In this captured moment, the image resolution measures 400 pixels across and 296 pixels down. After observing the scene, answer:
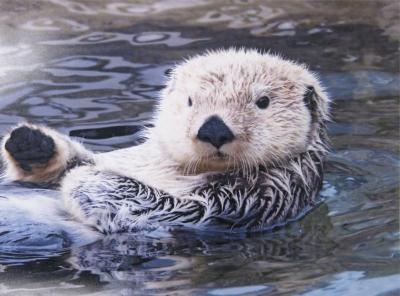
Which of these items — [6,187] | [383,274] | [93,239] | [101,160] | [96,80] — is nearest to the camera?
[383,274]

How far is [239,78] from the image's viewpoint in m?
4.18

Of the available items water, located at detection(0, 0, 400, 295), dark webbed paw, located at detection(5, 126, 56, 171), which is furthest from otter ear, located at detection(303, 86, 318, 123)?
dark webbed paw, located at detection(5, 126, 56, 171)

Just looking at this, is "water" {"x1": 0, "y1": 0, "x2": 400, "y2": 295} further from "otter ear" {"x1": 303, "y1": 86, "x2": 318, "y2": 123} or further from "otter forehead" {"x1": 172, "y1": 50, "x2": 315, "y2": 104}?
"otter forehead" {"x1": 172, "y1": 50, "x2": 315, "y2": 104}

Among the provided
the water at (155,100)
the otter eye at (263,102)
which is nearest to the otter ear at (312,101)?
the otter eye at (263,102)

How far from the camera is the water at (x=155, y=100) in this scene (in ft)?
11.6

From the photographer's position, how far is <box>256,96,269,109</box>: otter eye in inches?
164

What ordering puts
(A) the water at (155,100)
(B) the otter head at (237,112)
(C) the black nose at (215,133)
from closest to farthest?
1. (A) the water at (155,100)
2. (C) the black nose at (215,133)
3. (B) the otter head at (237,112)

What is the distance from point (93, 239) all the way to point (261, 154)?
72 cm

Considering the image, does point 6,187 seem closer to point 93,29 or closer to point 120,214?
point 120,214

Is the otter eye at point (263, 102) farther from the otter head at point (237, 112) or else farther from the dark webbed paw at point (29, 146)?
the dark webbed paw at point (29, 146)

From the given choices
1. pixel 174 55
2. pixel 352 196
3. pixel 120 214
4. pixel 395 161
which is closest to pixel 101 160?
pixel 120 214

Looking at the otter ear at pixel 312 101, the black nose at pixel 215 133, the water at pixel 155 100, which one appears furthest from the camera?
the otter ear at pixel 312 101

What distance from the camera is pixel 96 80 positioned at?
5949mm

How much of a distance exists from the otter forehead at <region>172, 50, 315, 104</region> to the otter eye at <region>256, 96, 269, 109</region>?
2 cm
